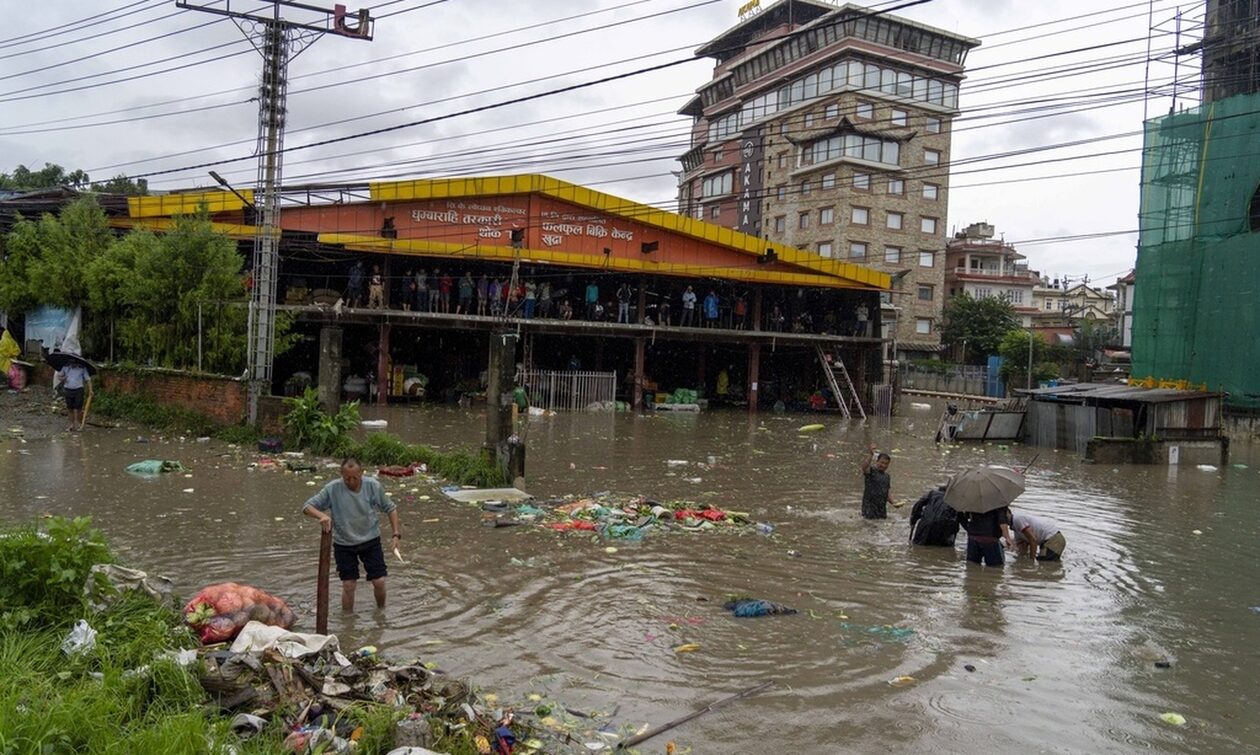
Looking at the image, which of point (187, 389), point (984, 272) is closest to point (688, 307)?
point (187, 389)

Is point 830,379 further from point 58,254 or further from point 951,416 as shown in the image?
point 58,254

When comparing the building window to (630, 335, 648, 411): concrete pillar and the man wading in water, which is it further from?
the man wading in water

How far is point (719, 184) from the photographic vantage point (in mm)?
67875

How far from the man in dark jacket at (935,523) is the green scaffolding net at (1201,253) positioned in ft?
76.6

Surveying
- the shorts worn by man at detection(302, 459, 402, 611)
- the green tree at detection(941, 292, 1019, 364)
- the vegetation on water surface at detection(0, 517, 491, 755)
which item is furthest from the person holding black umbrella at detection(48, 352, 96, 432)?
the green tree at detection(941, 292, 1019, 364)

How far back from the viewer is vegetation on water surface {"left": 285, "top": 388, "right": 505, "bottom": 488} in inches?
542

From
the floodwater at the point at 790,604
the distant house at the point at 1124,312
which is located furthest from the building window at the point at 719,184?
the floodwater at the point at 790,604

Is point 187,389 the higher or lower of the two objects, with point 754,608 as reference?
higher

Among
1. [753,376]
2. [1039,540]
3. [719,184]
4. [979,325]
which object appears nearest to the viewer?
[1039,540]

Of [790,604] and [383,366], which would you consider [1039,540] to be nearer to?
[790,604]

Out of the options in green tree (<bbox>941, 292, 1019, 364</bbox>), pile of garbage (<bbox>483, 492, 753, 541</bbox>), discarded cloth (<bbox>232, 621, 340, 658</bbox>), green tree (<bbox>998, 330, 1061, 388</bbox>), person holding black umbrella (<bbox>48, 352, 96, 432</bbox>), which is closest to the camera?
discarded cloth (<bbox>232, 621, 340, 658</bbox>)

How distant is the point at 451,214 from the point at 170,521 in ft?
65.7

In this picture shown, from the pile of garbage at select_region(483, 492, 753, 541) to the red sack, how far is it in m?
4.62

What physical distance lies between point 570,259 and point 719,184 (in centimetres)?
4018
